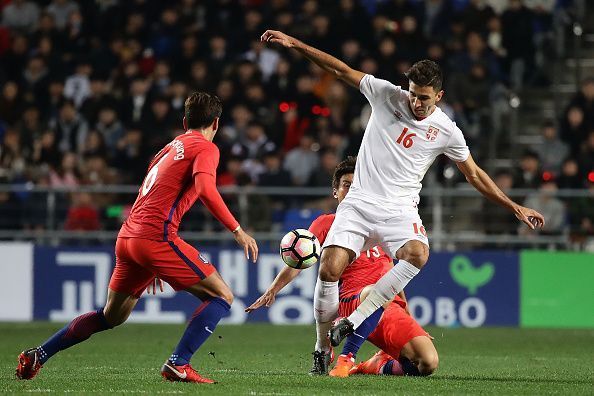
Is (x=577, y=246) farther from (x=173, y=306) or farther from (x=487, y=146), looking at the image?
(x=173, y=306)

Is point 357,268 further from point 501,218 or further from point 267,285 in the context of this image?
point 501,218

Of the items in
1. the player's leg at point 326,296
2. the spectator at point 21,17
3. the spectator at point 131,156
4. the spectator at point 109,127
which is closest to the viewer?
the player's leg at point 326,296

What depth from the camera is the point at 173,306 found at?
56.1 feet

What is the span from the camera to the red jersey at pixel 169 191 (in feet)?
27.9

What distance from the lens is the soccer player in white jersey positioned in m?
9.12

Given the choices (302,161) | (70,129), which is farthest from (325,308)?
(70,129)

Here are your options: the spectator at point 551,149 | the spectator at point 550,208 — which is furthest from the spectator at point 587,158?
the spectator at point 550,208

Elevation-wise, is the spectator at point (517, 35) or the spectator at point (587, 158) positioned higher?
the spectator at point (517, 35)

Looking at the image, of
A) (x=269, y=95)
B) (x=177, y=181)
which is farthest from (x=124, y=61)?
(x=177, y=181)

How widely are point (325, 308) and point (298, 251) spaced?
0.49 metres

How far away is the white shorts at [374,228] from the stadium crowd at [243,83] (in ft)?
25.7

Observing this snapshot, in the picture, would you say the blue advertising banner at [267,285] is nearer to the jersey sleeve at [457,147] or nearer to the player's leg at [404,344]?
the player's leg at [404,344]

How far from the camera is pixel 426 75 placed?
9.03 metres

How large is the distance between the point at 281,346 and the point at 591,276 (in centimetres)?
555
